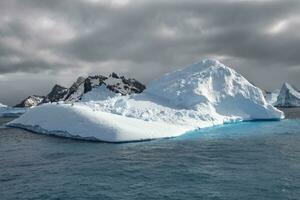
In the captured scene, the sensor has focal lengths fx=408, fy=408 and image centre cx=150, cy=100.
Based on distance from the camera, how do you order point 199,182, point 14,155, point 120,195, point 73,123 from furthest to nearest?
1. point 73,123
2. point 14,155
3. point 199,182
4. point 120,195

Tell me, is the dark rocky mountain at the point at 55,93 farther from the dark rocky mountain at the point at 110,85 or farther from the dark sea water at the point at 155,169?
the dark sea water at the point at 155,169

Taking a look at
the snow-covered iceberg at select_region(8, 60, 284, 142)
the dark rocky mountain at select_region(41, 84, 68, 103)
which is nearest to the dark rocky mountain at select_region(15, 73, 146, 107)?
the dark rocky mountain at select_region(41, 84, 68, 103)

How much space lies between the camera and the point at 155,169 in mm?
30828

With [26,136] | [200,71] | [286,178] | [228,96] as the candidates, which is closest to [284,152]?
[286,178]

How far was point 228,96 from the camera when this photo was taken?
7794 cm

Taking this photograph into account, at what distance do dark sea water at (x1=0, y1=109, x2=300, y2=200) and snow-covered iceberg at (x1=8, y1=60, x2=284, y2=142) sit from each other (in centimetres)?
406

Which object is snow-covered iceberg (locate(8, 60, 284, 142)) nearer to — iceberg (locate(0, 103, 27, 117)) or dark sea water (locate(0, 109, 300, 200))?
dark sea water (locate(0, 109, 300, 200))

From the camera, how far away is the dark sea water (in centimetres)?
2452

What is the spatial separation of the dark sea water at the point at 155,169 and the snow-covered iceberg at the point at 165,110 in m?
4.06

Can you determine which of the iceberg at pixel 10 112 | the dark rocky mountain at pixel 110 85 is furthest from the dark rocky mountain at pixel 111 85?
the iceberg at pixel 10 112

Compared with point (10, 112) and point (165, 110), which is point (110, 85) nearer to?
point (10, 112)

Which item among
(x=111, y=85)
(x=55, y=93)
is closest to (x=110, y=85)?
(x=111, y=85)

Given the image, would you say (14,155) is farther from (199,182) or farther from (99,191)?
(199,182)

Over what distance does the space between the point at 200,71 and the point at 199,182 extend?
5773cm
